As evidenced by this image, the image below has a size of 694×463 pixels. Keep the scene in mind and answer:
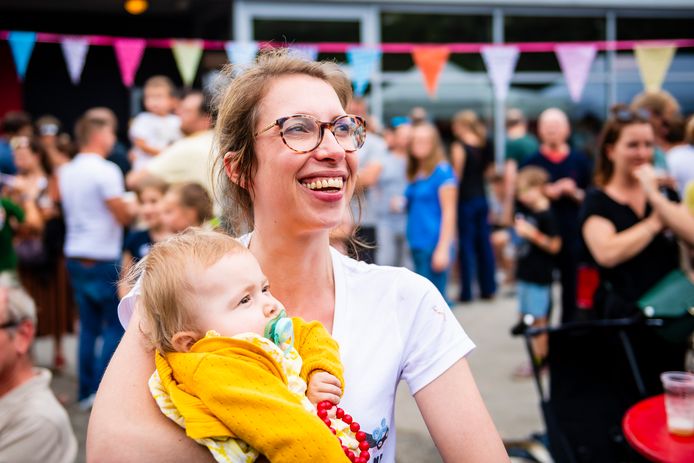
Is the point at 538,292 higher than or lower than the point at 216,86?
lower

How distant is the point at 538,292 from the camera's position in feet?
18.8

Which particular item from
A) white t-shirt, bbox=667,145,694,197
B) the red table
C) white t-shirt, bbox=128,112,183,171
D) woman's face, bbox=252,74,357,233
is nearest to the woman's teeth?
woman's face, bbox=252,74,357,233

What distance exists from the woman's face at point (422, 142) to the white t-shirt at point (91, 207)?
251 centimetres

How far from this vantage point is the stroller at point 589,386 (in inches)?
126

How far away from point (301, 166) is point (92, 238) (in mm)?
3885

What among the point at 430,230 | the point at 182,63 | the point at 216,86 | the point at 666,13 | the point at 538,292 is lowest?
the point at 538,292

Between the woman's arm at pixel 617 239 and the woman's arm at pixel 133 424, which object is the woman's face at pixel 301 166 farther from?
the woman's arm at pixel 617 239

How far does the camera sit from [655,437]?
7.63ft

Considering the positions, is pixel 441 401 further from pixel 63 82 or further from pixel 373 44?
pixel 63 82

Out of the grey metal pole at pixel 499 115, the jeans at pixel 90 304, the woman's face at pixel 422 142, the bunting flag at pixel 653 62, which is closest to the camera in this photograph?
the jeans at pixel 90 304

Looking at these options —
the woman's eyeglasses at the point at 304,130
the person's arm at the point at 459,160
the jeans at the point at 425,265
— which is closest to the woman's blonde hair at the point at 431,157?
the jeans at the point at 425,265

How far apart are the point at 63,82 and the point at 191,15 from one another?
263 centimetres

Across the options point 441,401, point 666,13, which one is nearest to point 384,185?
point 441,401

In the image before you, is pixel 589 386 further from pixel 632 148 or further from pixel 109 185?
pixel 109 185
